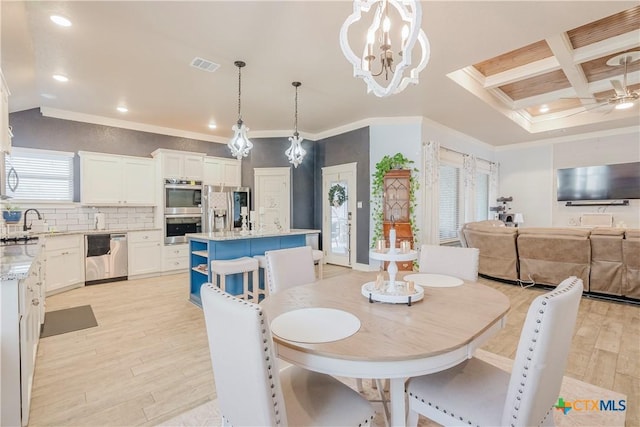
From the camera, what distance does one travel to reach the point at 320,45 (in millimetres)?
3121

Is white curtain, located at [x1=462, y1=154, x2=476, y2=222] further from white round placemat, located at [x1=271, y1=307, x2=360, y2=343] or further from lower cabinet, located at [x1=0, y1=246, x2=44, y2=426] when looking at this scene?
lower cabinet, located at [x1=0, y1=246, x2=44, y2=426]

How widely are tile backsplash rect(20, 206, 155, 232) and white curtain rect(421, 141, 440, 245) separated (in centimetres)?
515

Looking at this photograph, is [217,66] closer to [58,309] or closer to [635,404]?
[58,309]

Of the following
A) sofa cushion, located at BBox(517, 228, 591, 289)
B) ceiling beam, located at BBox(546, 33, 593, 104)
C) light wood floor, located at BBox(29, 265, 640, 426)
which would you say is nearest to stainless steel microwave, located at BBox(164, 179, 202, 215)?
light wood floor, located at BBox(29, 265, 640, 426)

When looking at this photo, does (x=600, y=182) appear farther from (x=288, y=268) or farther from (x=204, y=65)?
(x=204, y=65)

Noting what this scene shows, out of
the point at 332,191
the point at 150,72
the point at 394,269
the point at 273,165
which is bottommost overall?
the point at 394,269

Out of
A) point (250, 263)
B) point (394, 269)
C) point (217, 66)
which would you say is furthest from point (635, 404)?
point (217, 66)

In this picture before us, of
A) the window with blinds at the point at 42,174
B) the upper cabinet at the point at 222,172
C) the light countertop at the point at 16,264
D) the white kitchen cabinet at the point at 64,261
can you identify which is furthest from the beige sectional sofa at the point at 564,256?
the window with blinds at the point at 42,174

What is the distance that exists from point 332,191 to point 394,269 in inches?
192

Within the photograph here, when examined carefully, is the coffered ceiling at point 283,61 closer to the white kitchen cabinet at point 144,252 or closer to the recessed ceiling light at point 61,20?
the recessed ceiling light at point 61,20

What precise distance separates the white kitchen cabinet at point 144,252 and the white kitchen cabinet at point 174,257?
0.27 ft

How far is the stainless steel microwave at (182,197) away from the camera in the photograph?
18.4ft

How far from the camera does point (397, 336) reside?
1.20m

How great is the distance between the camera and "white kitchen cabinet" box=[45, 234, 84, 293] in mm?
4223
